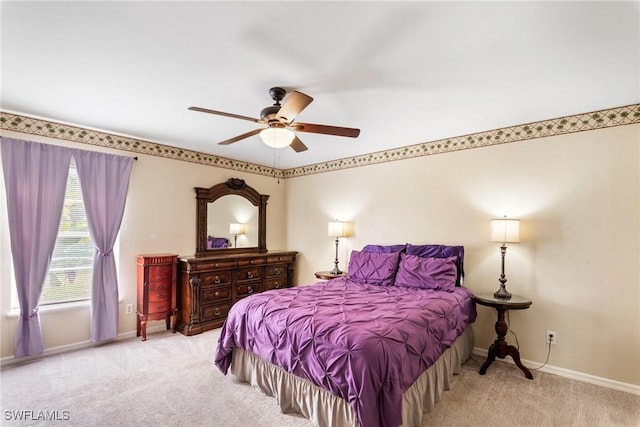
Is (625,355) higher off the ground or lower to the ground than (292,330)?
lower

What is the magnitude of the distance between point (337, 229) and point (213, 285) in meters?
1.91

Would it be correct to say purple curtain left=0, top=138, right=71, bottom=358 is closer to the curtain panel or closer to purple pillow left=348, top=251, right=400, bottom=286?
the curtain panel

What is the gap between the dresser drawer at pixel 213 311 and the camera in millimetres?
4016

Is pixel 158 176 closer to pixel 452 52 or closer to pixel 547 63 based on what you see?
pixel 452 52

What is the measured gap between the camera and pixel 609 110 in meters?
2.78

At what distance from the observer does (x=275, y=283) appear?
16.3ft

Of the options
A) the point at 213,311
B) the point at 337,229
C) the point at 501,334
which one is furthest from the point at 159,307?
the point at 501,334

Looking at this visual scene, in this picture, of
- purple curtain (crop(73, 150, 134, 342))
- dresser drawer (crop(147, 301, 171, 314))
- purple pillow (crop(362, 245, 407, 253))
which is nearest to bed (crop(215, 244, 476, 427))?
purple pillow (crop(362, 245, 407, 253))

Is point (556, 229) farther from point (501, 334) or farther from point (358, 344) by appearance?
point (358, 344)

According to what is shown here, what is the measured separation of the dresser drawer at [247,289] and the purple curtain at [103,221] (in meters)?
1.47

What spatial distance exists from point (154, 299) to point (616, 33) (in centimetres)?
478

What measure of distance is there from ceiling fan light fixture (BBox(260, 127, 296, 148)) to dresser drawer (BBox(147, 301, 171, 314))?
8.88 ft

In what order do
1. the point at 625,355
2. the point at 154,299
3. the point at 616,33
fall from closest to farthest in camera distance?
the point at 616,33 < the point at 625,355 < the point at 154,299

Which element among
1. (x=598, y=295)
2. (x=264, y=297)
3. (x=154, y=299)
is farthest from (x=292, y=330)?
(x=598, y=295)
